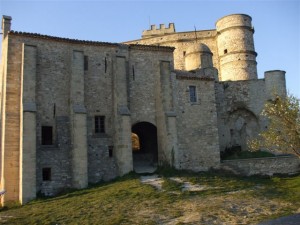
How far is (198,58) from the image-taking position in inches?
1298

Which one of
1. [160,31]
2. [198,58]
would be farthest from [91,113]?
[160,31]

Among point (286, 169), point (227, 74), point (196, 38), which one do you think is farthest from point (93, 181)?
point (196, 38)

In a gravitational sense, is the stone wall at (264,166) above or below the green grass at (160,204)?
above

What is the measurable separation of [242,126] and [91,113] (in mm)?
14693

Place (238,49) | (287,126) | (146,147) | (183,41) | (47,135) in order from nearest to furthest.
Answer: (287,126), (47,135), (146,147), (238,49), (183,41)

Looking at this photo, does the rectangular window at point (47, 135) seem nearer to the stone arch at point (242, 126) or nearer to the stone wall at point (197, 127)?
the stone wall at point (197, 127)

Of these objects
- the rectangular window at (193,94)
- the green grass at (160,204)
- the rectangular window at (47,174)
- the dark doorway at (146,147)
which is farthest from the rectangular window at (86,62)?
the green grass at (160,204)

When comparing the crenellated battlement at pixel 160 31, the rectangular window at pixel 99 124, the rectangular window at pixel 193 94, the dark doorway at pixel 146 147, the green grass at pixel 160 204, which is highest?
the crenellated battlement at pixel 160 31

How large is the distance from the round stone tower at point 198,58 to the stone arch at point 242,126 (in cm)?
520

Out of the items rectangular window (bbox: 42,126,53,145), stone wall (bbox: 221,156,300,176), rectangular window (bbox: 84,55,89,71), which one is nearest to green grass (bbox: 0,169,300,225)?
rectangular window (bbox: 42,126,53,145)

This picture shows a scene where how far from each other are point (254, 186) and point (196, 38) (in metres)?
24.9

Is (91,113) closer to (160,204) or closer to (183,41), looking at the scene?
(160,204)

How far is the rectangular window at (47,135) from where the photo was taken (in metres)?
23.0

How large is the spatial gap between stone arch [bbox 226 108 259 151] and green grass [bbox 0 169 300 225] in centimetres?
994
